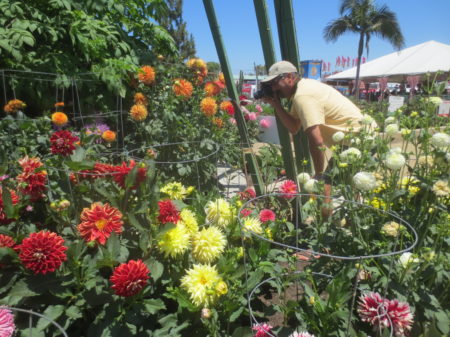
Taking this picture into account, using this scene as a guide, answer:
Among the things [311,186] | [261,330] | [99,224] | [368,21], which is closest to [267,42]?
[311,186]

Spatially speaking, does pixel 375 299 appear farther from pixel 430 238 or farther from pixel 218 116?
pixel 218 116

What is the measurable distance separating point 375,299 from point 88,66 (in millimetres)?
2419

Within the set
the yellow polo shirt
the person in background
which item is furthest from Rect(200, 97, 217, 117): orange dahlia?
the yellow polo shirt

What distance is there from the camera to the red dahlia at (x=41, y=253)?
0.78m

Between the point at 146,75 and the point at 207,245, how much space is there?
5.58 ft

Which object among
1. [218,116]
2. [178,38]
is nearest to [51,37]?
[218,116]

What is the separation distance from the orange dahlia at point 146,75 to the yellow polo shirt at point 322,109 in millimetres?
1045

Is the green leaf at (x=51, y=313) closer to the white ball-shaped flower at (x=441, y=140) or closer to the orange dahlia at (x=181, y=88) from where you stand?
the white ball-shaped flower at (x=441, y=140)

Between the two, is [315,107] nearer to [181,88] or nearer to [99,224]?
[181,88]

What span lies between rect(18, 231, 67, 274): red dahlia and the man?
1.33 metres

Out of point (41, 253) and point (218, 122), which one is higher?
point (41, 253)

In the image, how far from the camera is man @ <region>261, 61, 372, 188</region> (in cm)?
181

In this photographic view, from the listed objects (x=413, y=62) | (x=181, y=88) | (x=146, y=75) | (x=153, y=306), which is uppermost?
(x=146, y=75)

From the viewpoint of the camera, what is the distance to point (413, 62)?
45.6 ft
